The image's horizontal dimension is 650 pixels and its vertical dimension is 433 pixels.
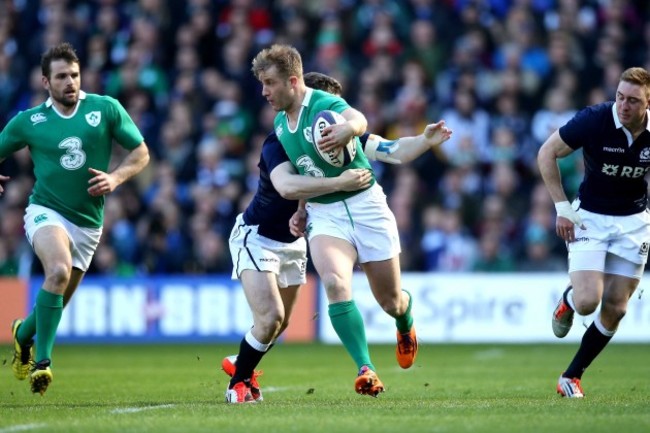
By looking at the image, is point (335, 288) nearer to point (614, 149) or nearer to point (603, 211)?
point (603, 211)

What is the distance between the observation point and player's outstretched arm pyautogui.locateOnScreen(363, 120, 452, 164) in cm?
1020

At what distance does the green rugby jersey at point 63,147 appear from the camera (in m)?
10.7

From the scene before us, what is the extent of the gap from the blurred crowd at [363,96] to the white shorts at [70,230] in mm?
8639

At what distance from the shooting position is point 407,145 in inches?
404

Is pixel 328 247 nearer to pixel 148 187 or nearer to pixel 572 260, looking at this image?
pixel 572 260

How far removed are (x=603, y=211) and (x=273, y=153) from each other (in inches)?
107

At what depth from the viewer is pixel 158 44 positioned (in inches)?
878

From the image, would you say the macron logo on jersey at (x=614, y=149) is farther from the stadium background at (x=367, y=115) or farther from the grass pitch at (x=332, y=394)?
the stadium background at (x=367, y=115)

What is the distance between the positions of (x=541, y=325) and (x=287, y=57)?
10655 millimetres

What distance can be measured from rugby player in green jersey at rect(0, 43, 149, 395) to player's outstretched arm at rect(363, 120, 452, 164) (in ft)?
6.72

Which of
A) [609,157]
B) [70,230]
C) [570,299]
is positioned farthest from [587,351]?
[70,230]

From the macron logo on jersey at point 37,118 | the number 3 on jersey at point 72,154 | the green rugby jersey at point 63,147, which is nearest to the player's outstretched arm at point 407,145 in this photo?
the green rugby jersey at point 63,147

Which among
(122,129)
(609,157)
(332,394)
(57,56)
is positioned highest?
(57,56)

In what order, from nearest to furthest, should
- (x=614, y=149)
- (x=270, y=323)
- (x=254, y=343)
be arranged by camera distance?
(x=270, y=323), (x=254, y=343), (x=614, y=149)
